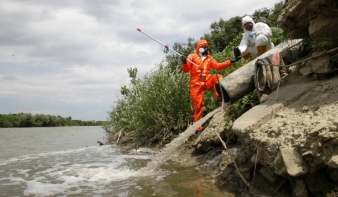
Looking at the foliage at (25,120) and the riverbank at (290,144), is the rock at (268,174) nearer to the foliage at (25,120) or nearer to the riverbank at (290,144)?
the riverbank at (290,144)

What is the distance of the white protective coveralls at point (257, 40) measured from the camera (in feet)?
21.1

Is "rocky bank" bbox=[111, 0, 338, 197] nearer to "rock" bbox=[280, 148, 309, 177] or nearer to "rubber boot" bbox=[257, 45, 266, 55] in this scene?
"rock" bbox=[280, 148, 309, 177]

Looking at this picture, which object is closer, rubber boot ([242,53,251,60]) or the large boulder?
the large boulder

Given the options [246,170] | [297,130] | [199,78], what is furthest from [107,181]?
[199,78]

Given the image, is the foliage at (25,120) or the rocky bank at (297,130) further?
the foliage at (25,120)

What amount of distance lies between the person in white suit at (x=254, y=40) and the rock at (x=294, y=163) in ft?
12.8

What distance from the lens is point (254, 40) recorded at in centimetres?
675

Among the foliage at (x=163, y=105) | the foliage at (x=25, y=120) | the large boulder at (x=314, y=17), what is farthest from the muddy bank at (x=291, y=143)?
the foliage at (x=25, y=120)

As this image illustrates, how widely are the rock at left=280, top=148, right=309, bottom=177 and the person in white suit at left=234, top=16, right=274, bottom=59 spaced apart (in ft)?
12.8

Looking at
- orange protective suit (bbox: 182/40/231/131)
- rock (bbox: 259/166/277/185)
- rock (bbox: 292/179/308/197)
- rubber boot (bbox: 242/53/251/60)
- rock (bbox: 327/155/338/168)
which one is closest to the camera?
rock (bbox: 327/155/338/168)

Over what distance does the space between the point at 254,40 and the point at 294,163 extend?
429 centimetres

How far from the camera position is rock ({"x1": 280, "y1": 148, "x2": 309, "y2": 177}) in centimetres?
292

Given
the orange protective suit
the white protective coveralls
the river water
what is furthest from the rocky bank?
the orange protective suit

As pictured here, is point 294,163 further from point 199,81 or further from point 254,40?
point 199,81
